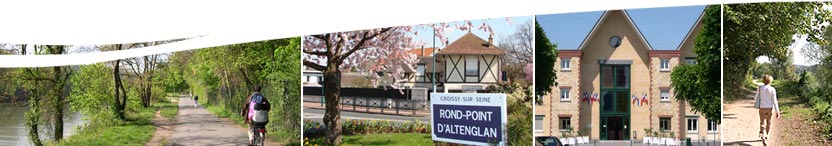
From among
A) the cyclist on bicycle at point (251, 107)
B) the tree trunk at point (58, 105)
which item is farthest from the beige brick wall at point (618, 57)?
the tree trunk at point (58, 105)

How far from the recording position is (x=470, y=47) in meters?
13.7

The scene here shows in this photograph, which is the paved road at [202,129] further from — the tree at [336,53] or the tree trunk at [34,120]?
the tree trunk at [34,120]

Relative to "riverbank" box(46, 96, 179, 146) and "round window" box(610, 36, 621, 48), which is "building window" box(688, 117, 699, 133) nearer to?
"round window" box(610, 36, 621, 48)

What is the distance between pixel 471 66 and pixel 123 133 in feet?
19.5

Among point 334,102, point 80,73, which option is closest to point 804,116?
point 334,102

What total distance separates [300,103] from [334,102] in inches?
20.2

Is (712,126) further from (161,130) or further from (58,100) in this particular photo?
(58,100)

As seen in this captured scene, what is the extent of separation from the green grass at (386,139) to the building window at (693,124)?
357 cm

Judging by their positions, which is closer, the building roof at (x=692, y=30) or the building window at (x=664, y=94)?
the building roof at (x=692, y=30)

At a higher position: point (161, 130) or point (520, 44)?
point (520, 44)

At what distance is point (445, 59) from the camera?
14.0m

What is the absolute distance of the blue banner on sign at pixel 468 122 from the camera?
13.2 m

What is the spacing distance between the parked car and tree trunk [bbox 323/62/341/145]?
12.3 feet

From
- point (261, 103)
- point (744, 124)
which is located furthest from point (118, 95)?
point (744, 124)
